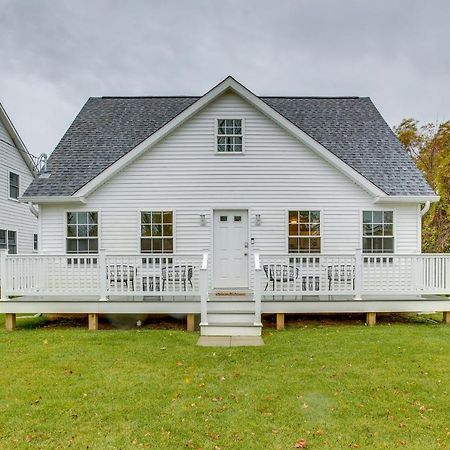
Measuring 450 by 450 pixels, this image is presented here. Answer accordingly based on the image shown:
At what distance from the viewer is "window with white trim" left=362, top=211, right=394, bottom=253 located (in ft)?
34.4

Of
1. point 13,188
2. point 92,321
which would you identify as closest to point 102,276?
point 92,321

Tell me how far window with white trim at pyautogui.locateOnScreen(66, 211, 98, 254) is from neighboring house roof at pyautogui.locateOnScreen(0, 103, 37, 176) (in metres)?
9.11

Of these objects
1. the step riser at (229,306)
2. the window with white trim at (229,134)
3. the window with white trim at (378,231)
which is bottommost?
the step riser at (229,306)

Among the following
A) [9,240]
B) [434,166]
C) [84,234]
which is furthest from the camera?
[434,166]

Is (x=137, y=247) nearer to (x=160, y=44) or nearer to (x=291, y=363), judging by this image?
(x=291, y=363)

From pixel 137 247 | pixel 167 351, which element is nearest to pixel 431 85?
pixel 137 247

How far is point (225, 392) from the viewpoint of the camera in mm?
4992

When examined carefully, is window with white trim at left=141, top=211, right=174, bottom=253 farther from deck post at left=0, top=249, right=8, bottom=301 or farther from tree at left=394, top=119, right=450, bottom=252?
tree at left=394, top=119, right=450, bottom=252

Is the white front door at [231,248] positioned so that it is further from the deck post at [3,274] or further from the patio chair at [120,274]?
the deck post at [3,274]

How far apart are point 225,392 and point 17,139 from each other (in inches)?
680

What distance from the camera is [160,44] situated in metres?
23.7

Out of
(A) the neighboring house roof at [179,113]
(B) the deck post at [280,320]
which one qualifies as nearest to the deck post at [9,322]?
(A) the neighboring house roof at [179,113]

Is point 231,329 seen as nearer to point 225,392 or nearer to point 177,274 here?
point 177,274

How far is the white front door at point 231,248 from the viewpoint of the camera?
1044 centimetres
